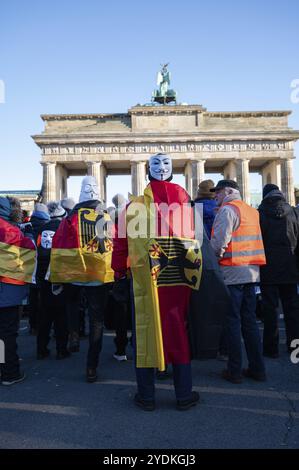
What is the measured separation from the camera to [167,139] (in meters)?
42.1

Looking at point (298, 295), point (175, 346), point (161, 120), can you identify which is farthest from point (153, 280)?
point (161, 120)

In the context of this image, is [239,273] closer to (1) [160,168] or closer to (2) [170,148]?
(1) [160,168]

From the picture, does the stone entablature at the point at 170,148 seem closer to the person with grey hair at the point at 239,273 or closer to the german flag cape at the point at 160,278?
the person with grey hair at the point at 239,273

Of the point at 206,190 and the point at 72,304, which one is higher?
the point at 206,190

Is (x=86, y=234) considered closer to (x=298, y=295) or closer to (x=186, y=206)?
(x=186, y=206)

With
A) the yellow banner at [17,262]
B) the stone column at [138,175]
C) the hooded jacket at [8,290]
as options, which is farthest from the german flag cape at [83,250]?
the stone column at [138,175]

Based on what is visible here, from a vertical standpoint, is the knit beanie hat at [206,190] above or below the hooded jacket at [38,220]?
above

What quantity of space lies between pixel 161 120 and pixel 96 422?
136ft

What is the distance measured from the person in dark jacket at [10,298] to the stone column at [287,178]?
1601 inches

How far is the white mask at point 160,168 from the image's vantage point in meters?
3.86

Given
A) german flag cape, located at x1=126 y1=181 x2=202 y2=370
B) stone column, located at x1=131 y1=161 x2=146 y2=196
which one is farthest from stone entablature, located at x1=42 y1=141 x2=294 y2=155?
german flag cape, located at x1=126 y1=181 x2=202 y2=370

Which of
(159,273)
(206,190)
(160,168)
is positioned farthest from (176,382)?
(206,190)

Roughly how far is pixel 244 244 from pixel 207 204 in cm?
114

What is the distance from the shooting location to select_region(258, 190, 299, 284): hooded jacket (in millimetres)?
5477
